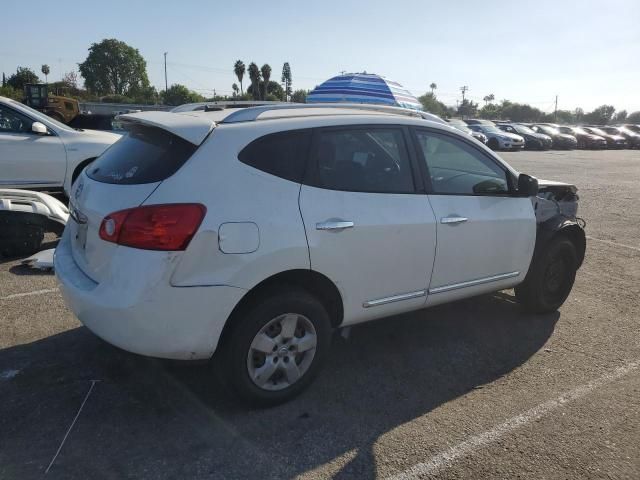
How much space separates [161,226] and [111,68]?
11142 cm

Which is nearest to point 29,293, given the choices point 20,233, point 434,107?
point 20,233

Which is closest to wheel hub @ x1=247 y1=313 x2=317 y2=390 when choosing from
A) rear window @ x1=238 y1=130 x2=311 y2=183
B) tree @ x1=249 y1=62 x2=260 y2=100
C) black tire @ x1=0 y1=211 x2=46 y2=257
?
rear window @ x1=238 y1=130 x2=311 y2=183

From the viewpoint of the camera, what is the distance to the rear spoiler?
2.97 metres

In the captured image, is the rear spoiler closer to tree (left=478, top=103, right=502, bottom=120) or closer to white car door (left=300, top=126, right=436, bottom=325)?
white car door (left=300, top=126, right=436, bottom=325)

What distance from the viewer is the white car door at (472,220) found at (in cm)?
379

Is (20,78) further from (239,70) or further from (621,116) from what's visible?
(621,116)

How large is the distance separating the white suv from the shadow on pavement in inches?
10.9

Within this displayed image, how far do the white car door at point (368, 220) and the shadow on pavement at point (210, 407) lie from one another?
0.52 meters

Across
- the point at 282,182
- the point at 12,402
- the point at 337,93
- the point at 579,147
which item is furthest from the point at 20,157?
the point at 579,147

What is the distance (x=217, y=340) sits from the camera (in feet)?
9.57

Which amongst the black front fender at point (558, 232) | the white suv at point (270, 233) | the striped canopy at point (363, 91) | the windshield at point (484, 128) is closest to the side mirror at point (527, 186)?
the white suv at point (270, 233)

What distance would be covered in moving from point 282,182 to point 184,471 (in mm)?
1587

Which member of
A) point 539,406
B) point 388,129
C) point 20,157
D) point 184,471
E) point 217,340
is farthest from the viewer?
point 20,157

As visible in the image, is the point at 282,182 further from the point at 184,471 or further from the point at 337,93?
the point at 337,93
